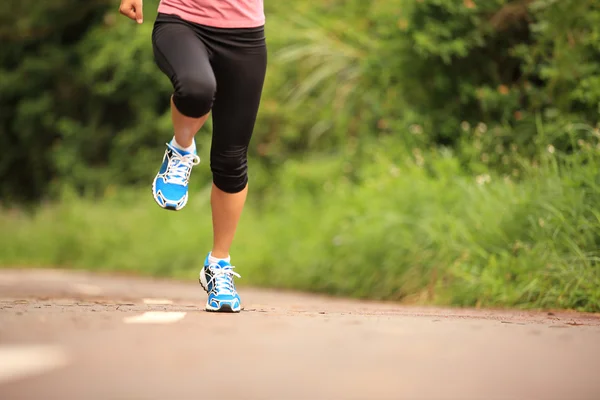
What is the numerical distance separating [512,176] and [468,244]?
136cm

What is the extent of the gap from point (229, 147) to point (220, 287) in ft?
2.22

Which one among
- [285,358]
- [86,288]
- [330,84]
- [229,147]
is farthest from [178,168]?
[330,84]

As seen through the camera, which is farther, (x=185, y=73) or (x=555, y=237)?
(x=555, y=237)

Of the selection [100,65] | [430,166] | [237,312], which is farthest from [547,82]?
[100,65]

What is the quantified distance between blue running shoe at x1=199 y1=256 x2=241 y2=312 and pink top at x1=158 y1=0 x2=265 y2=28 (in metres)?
1.16

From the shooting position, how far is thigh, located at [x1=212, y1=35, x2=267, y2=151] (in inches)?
203

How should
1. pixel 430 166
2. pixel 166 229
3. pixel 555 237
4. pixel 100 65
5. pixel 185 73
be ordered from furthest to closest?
pixel 100 65, pixel 166 229, pixel 430 166, pixel 555 237, pixel 185 73

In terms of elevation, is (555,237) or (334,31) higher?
(334,31)

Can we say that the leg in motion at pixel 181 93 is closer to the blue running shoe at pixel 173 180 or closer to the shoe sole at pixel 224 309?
the blue running shoe at pixel 173 180

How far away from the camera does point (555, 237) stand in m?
6.92

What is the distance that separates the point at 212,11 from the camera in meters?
5.09

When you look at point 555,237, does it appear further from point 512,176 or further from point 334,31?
point 334,31

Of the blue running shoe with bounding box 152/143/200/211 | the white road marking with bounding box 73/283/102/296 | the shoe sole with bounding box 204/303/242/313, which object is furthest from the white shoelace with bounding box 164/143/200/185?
the white road marking with bounding box 73/283/102/296

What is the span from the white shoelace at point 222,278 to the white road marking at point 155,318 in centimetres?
60
